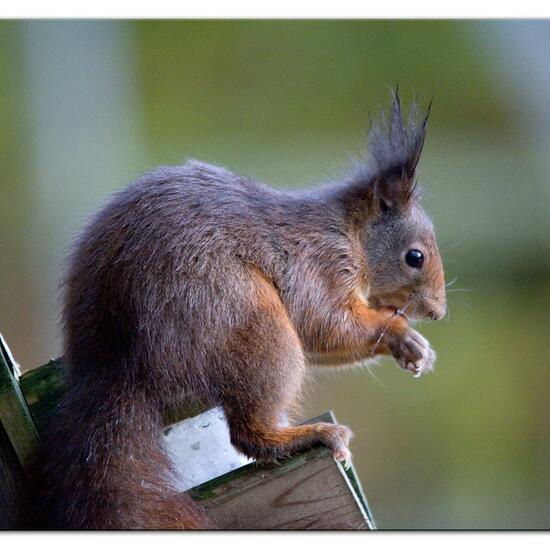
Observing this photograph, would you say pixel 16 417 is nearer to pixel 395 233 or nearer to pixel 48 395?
pixel 48 395

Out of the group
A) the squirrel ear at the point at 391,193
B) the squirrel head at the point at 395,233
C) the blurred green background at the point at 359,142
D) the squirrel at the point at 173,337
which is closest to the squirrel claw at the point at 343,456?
the squirrel at the point at 173,337

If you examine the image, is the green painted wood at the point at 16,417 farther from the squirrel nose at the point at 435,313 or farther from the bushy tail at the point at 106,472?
the squirrel nose at the point at 435,313

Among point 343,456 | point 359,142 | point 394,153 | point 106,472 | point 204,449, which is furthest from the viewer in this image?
point 359,142

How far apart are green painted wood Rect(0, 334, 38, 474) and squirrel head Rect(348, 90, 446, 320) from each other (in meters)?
→ 0.71

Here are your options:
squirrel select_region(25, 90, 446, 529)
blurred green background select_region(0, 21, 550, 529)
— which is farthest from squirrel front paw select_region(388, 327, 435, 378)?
blurred green background select_region(0, 21, 550, 529)

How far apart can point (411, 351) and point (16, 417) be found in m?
0.70

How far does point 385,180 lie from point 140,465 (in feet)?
2.53

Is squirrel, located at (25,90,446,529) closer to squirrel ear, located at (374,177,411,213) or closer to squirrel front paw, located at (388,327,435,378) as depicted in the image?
squirrel front paw, located at (388,327,435,378)

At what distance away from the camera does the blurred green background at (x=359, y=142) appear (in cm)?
338

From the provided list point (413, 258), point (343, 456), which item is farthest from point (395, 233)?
point (343, 456)

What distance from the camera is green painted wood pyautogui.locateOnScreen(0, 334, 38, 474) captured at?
5.28 feet

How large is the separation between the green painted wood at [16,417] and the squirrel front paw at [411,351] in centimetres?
65

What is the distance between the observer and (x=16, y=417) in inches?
64.1

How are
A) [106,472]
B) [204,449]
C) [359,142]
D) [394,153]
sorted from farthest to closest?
[359,142], [394,153], [204,449], [106,472]
